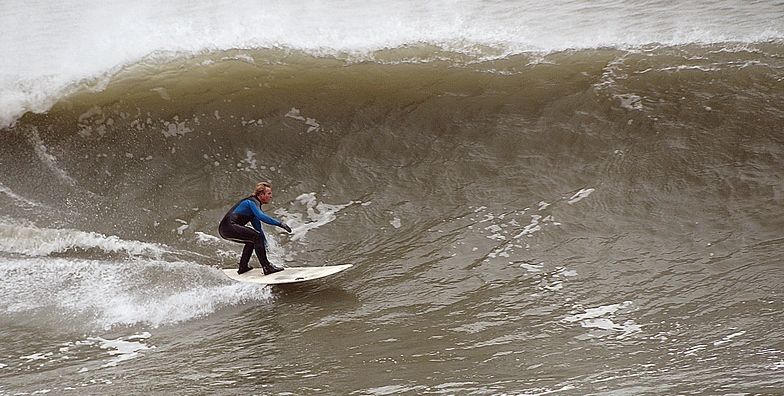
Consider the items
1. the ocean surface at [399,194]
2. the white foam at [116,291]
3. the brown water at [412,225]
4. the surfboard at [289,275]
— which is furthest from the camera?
the surfboard at [289,275]

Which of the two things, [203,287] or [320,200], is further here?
[320,200]

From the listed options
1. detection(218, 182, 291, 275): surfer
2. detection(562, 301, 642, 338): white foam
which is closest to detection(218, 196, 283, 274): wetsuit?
detection(218, 182, 291, 275): surfer

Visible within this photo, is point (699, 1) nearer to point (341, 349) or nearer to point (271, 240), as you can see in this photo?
point (271, 240)

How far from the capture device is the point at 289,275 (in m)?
6.97

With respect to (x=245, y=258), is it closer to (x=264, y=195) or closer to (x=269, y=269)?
(x=269, y=269)

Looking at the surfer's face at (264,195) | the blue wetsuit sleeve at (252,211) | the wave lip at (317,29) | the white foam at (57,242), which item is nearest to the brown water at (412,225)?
the white foam at (57,242)

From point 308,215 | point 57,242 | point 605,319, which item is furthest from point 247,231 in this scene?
point 605,319

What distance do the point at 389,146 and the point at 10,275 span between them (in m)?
5.00

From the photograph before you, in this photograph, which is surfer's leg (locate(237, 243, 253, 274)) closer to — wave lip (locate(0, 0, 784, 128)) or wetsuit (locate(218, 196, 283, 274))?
wetsuit (locate(218, 196, 283, 274))

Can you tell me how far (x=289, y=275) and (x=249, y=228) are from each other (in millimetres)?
694

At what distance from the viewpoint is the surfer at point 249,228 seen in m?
7.04

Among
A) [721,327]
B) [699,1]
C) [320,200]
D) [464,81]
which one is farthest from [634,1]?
[721,327]

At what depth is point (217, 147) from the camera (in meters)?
9.50

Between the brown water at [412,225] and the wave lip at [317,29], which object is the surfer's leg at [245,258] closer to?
the brown water at [412,225]
